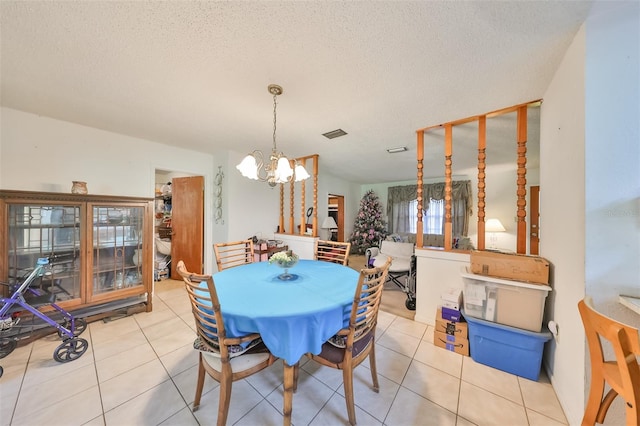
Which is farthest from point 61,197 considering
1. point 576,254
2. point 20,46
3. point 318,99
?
point 576,254

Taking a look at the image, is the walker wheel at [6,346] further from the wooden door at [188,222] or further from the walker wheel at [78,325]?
the wooden door at [188,222]

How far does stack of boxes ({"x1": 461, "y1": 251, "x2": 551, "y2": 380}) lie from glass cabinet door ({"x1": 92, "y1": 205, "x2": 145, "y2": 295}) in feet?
12.0

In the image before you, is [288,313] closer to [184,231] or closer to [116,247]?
Result: [116,247]

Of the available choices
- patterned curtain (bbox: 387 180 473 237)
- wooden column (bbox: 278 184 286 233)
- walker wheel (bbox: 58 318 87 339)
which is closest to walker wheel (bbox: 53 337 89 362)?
walker wheel (bbox: 58 318 87 339)

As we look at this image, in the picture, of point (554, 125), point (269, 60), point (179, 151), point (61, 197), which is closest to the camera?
point (269, 60)

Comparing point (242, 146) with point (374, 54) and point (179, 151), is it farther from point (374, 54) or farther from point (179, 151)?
point (374, 54)

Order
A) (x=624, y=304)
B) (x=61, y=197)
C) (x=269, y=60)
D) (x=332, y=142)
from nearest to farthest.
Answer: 1. (x=624, y=304)
2. (x=269, y=60)
3. (x=61, y=197)
4. (x=332, y=142)

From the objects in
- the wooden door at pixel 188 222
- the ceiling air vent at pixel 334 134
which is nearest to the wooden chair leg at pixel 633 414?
the ceiling air vent at pixel 334 134

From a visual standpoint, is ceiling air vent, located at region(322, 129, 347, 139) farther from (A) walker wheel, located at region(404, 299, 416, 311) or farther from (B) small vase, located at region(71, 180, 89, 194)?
(B) small vase, located at region(71, 180, 89, 194)

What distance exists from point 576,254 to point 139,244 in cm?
401

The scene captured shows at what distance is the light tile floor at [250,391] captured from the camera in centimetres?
130

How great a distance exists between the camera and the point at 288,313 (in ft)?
3.70

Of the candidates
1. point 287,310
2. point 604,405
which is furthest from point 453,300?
point 287,310

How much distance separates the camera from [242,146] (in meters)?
3.30
